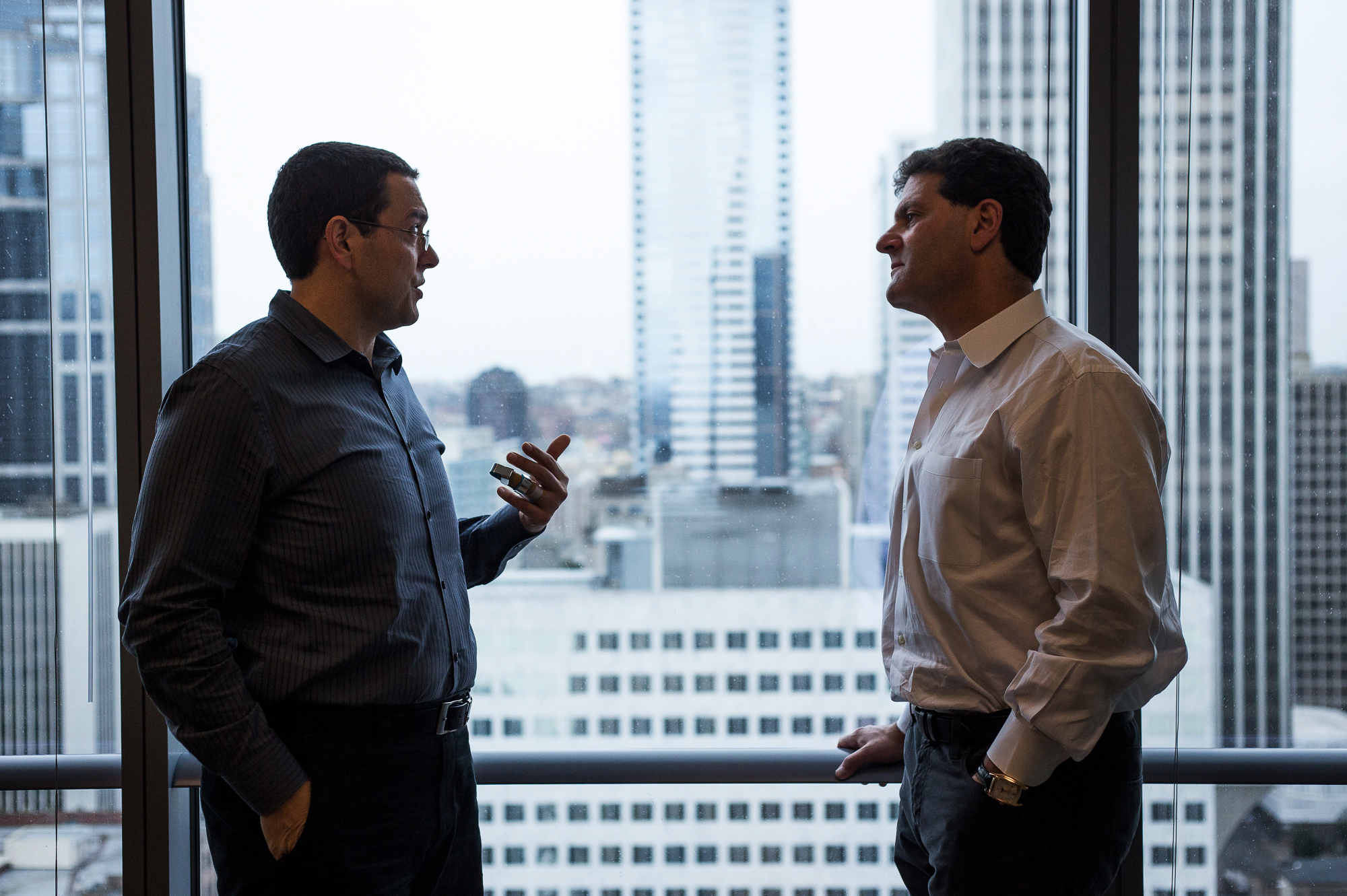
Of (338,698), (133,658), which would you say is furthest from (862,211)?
(133,658)

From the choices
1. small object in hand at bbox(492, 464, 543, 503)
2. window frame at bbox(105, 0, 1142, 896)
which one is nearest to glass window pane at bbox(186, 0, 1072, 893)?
window frame at bbox(105, 0, 1142, 896)

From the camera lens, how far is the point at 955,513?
4.34ft

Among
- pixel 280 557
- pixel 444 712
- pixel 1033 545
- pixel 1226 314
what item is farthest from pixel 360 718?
pixel 1226 314

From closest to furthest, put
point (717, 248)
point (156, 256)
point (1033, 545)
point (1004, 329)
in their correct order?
point (1033, 545) → point (1004, 329) → point (156, 256) → point (717, 248)

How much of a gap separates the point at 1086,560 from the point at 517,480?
37.4 inches

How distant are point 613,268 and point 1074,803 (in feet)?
4.34

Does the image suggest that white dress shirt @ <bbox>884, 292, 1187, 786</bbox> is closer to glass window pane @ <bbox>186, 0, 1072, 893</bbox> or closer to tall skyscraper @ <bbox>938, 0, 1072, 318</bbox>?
Answer: glass window pane @ <bbox>186, 0, 1072, 893</bbox>

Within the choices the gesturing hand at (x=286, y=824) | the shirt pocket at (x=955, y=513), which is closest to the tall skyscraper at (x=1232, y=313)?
the shirt pocket at (x=955, y=513)

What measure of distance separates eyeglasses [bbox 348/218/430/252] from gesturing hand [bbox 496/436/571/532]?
16.1 inches

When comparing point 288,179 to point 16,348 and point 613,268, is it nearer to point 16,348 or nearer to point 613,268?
point 613,268

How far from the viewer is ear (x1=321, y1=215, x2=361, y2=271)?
143 cm

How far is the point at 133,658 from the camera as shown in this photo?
1.68 meters

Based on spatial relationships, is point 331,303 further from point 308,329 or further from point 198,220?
point 198,220

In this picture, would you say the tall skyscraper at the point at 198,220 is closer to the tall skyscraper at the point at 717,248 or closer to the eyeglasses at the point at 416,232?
the eyeglasses at the point at 416,232
